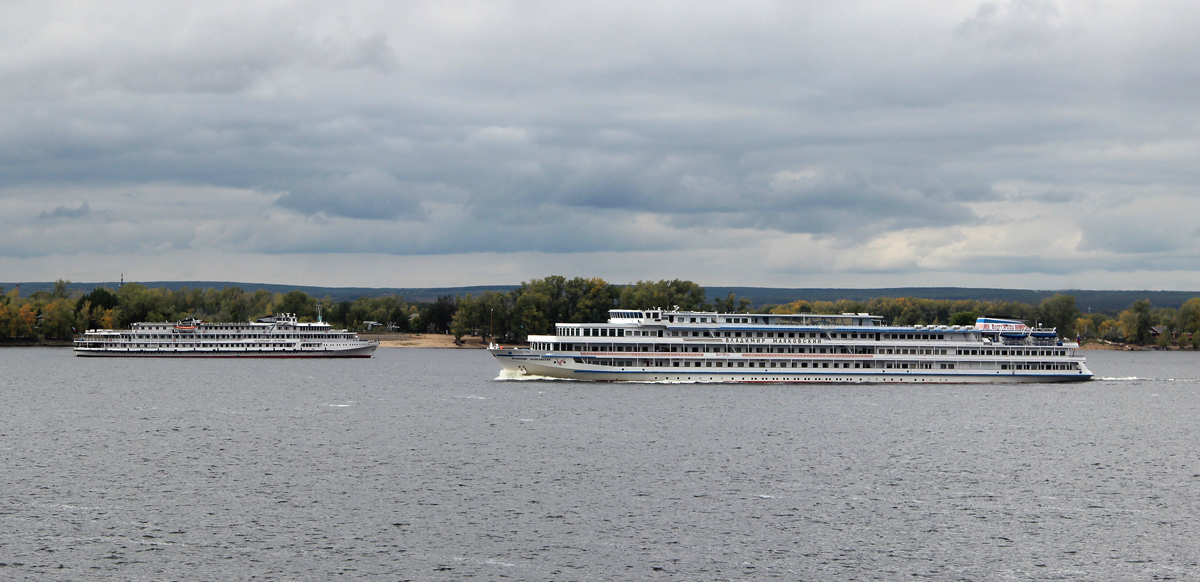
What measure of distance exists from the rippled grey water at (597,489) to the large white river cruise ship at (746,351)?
10654mm

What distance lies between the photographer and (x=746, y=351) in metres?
129

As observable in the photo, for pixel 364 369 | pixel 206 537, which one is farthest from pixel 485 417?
pixel 364 369

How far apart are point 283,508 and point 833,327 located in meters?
84.3

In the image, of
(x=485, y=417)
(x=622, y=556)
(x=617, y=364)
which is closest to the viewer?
(x=622, y=556)

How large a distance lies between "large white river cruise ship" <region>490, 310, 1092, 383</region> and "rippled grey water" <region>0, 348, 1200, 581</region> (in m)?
10.7

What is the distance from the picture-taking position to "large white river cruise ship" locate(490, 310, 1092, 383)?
5025 inches

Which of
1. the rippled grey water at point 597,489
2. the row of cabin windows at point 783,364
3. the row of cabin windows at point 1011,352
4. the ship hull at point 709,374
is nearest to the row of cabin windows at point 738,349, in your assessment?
the row of cabin windows at point 783,364

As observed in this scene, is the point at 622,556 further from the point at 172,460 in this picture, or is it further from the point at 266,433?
the point at 266,433

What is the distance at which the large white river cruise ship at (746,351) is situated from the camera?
5025 inches

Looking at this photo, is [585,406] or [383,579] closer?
[383,579]

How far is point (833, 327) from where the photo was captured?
130500 millimetres

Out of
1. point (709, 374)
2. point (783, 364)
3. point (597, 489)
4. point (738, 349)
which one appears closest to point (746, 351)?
point (738, 349)

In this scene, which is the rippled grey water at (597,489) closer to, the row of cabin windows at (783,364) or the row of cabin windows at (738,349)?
the row of cabin windows at (783,364)

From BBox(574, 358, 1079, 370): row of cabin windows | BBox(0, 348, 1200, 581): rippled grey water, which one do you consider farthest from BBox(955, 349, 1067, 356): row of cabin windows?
BBox(0, 348, 1200, 581): rippled grey water
